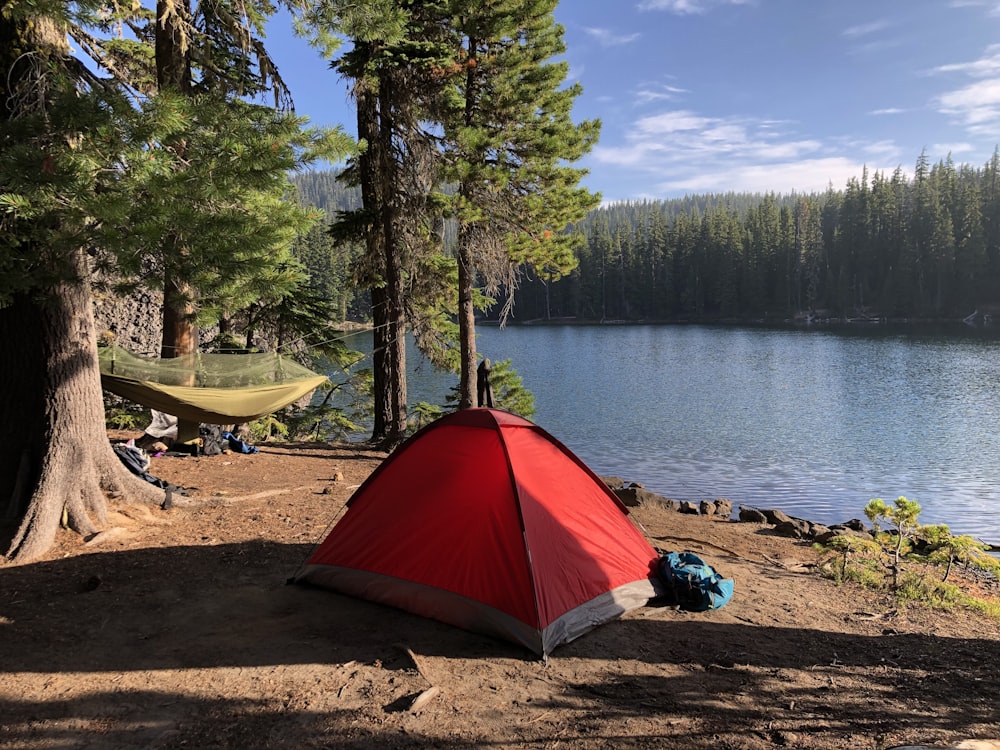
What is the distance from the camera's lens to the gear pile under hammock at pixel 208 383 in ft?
20.7

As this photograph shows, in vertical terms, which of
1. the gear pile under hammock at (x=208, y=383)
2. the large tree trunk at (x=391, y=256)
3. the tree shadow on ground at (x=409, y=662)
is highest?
the large tree trunk at (x=391, y=256)

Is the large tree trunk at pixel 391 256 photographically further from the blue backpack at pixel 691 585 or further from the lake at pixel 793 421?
the blue backpack at pixel 691 585

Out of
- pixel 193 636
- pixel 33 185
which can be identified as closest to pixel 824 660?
pixel 193 636

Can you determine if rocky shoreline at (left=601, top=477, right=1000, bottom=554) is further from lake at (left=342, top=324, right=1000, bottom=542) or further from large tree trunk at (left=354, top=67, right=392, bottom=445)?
large tree trunk at (left=354, top=67, right=392, bottom=445)

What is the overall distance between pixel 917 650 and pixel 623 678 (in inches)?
80.9

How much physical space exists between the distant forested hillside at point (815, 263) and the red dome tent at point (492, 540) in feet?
195

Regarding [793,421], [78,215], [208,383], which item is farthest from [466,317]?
[793,421]

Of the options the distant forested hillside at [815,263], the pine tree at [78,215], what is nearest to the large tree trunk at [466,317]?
the pine tree at [78,215]

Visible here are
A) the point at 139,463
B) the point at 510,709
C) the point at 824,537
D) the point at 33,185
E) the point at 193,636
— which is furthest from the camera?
the point at 824,537

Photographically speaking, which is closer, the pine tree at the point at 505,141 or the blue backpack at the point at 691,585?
the blue backpack at the point at 691,585

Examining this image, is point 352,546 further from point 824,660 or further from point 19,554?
point 824,660

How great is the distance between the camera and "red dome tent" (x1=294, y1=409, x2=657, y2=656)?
3809mm

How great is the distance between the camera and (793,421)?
61.5 ft

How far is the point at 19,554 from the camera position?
14.4 ft
